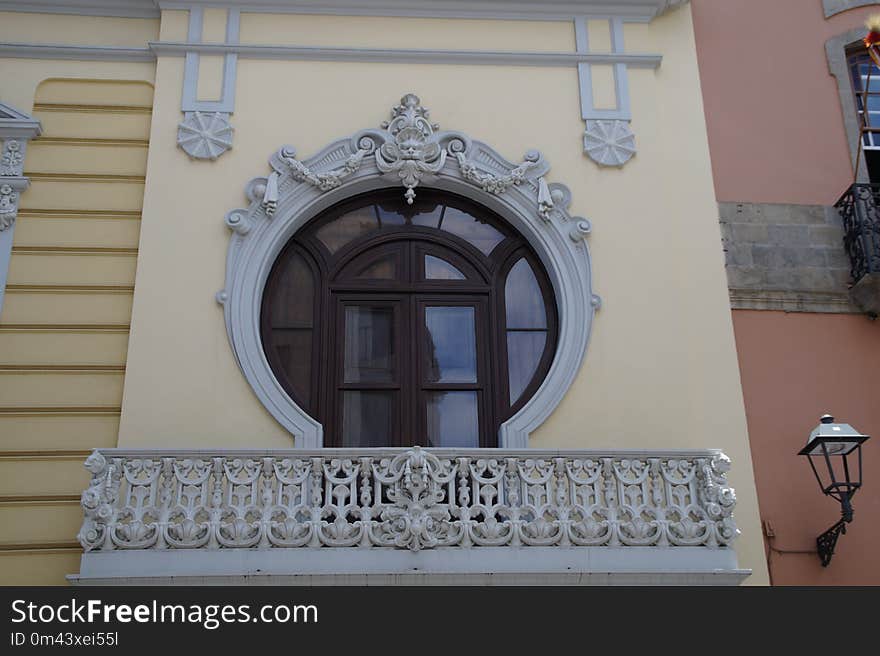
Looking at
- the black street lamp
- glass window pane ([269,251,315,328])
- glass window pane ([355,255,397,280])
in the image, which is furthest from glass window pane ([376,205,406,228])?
the black street lamp

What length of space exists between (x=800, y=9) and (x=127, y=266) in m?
7.46

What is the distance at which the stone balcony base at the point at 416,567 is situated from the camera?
28.4 ft

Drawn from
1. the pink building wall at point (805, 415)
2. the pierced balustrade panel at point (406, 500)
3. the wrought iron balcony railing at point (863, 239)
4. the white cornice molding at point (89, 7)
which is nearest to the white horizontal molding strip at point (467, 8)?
the white cornice molding at point (89, 7)

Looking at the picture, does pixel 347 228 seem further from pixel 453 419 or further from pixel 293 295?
pixel 453 419

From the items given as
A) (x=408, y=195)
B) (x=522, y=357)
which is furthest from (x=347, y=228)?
(x=522, y=357)

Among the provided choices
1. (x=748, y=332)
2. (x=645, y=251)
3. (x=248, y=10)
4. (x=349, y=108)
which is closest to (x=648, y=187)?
(x=645, y=251)

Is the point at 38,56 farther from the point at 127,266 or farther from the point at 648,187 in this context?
the point at 648,187

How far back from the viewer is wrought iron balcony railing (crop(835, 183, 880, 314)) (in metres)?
10.8

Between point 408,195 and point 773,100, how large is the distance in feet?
13.0

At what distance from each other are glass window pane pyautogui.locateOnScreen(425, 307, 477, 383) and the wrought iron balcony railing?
11.9 ft

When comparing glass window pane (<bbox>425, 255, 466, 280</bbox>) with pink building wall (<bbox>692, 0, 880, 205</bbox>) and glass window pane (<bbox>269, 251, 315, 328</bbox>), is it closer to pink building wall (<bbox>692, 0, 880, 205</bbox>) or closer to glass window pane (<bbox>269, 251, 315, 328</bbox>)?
glass window pane (<bbox>269, 251, 315, 328</bbox>)
